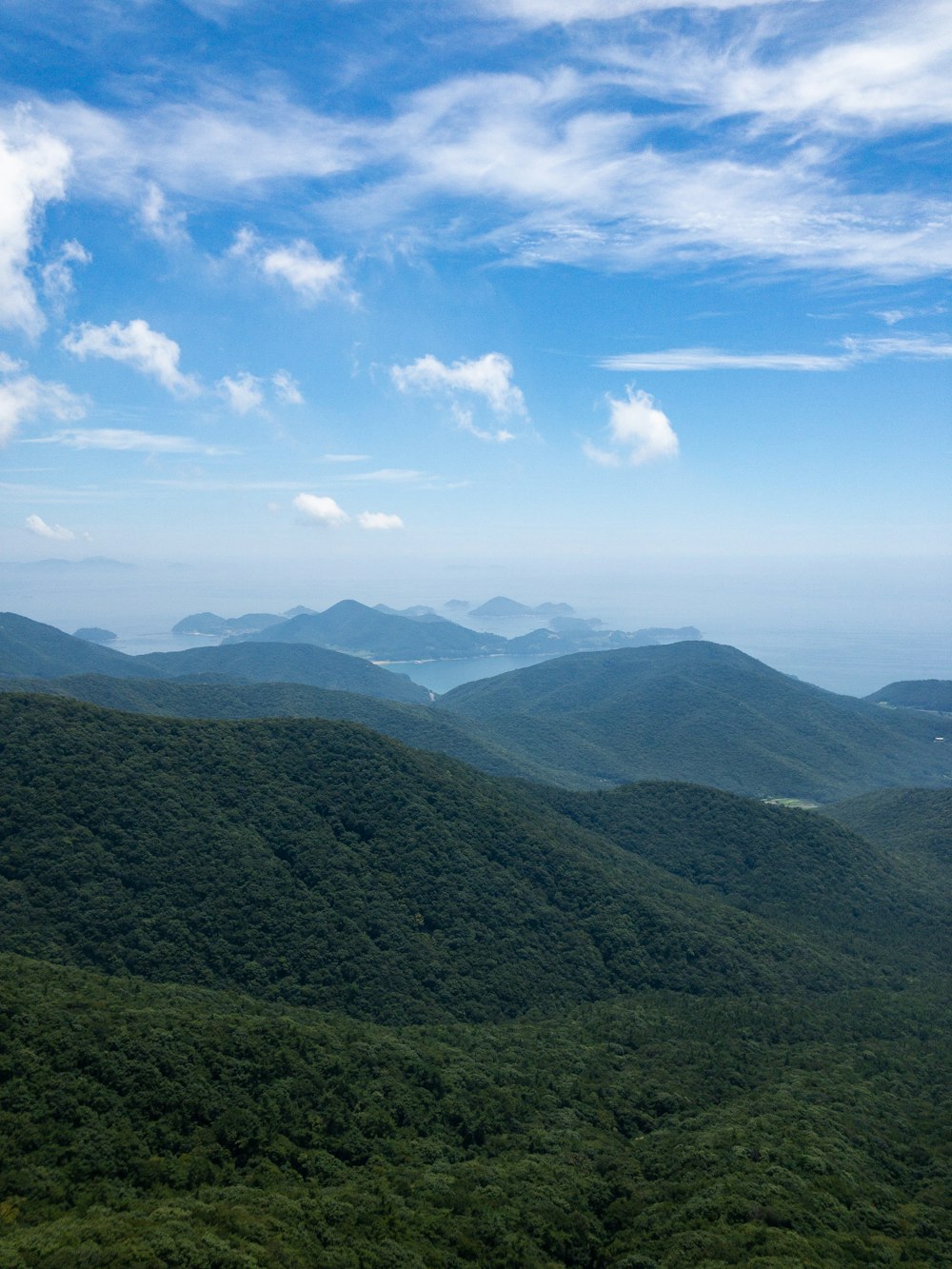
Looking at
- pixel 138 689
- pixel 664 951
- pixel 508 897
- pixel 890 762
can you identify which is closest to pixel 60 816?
pixel 508 897

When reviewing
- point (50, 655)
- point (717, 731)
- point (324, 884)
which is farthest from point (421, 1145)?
point (50, 655)

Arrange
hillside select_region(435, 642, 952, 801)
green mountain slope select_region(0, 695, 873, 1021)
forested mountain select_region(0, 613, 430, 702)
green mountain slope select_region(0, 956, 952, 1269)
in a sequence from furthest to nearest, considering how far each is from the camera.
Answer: forested mountain select_region(0, 613, 430, 702)
hillside select_region(435, 642, 952, 801)
green mountain slope select_region(0, 695, 873, 1021)
green mountain slope select_region(0, 956, 952, 1269)

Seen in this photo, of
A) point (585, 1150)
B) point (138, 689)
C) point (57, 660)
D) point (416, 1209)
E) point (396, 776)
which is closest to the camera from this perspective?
point (416, 1209)

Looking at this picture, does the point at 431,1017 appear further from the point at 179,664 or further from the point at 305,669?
the point at 179,664

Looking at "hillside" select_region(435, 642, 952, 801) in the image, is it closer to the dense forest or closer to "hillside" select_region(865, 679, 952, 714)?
"hillside" select_region(865, 679, 952, 714)

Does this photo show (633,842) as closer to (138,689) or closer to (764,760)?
(764,760)

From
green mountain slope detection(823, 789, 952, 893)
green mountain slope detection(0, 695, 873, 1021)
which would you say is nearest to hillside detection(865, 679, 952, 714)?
green mountain slope detection(823, 789, 952, 893)
